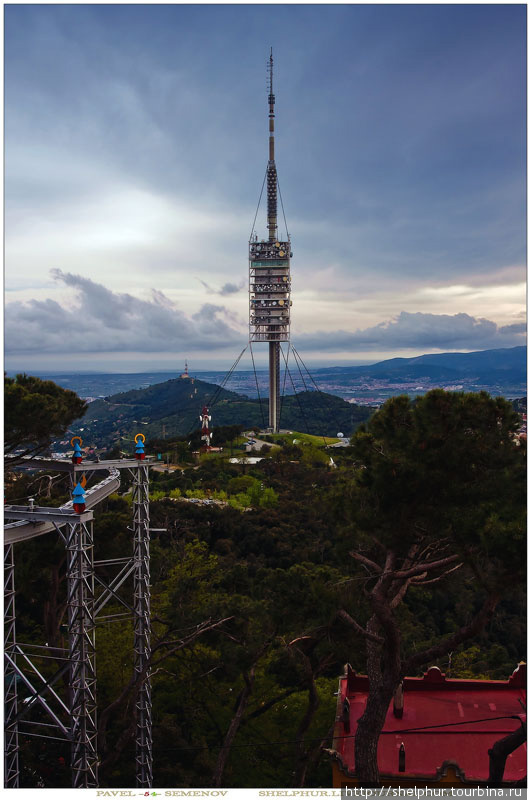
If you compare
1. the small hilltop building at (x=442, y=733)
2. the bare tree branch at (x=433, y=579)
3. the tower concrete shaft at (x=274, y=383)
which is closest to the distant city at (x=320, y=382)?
the tower concrete shaft at (x=274, y=383)

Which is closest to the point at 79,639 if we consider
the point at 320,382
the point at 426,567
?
the point at 426,567

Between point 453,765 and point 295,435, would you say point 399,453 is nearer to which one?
point 453,765

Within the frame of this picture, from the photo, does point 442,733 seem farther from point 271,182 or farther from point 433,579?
point 271,182

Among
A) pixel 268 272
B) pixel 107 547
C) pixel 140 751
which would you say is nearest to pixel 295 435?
pixel 268 272

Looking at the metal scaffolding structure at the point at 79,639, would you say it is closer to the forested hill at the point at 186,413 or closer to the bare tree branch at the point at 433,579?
the bare tree branch at the point at 433,579

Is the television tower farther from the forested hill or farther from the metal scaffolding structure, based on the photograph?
the metal scaffolding structure

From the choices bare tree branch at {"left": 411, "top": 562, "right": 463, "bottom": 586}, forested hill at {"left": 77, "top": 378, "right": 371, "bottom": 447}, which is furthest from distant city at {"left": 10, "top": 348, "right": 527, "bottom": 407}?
bare tree branch at {"left": 411, "top": 562, "right": 463, "bottom": 586}
